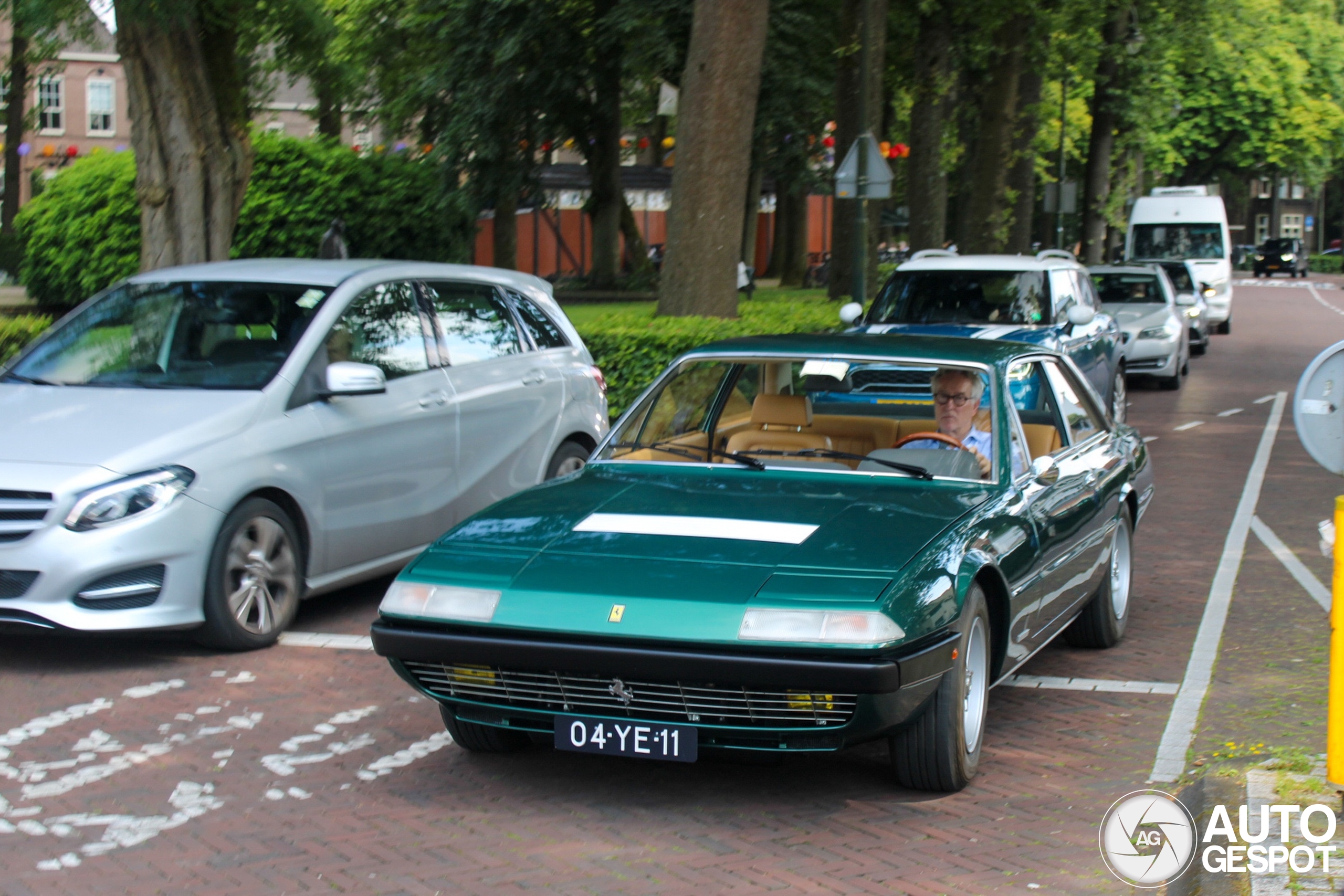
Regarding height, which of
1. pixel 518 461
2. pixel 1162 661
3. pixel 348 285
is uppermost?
pixel 348 285

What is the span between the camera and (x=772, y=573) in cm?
467

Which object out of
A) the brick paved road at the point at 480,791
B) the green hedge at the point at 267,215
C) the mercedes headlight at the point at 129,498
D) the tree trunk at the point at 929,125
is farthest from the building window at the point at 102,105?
the mercedes headlight at the point at 129,498

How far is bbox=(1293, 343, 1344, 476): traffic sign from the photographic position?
4.41m

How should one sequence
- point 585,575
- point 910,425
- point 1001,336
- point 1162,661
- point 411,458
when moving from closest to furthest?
point 585,575, point 910,425, point 1162,661, point 411,458, point 1001,336

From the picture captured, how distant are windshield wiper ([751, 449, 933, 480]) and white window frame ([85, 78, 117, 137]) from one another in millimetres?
73865

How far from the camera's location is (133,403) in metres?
7.07

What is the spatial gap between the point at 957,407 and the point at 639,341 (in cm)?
790

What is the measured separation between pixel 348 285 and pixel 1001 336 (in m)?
6.12

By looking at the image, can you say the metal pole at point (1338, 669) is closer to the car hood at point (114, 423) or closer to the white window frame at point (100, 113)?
the car hood at point (114, 423)

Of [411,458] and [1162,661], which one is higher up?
[411,458]

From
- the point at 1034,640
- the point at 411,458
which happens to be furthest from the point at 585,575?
the point at 411,458

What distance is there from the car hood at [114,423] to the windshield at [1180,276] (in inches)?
877

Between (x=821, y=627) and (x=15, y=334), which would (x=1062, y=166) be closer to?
(x=15, y=334)

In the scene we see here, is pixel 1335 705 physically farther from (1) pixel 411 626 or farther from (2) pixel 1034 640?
(1) pixel 411 626
